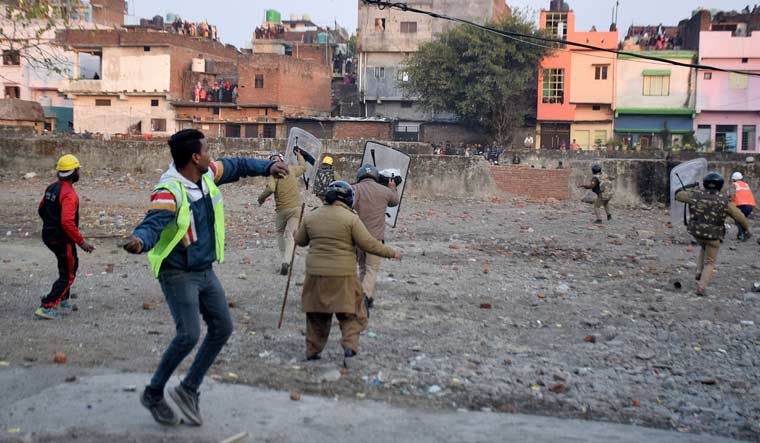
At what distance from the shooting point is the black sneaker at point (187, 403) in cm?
440

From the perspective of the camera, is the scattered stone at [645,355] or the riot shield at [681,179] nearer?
the scattered stone at [645,355]

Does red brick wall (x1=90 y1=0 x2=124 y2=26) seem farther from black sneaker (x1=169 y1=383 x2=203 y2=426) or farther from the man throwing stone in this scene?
black sneaker (x1=169 y1=383 x2=203 y2=426)

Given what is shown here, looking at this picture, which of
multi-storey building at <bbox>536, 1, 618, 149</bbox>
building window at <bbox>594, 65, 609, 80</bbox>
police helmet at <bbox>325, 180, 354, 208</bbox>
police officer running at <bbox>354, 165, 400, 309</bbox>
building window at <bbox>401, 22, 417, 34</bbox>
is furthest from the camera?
building window at <bbox>401, 22, 417, 34</bbox>

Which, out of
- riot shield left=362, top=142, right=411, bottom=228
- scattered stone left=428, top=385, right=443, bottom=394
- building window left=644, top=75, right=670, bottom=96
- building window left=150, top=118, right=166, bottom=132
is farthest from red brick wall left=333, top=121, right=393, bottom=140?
scattered stone left=428, top=385, right=443, bottom=394

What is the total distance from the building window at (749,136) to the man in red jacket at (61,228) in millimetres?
46051

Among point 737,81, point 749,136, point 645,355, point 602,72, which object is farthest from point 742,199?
point 749,136

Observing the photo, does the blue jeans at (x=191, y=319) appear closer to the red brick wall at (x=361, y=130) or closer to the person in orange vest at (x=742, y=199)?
the person in orange vest at (x=742, y=199)

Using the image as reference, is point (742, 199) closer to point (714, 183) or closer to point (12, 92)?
point (714, 183)

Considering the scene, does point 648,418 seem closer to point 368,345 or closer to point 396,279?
point 368,345

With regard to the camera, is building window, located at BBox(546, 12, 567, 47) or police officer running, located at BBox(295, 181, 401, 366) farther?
building window, located at BBox(546, 12, 567, 47)

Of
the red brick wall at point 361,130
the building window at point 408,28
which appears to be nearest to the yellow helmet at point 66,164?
the red brick wall at point 361,130

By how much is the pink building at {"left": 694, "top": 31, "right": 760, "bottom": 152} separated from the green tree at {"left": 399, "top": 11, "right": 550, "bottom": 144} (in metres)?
10.1

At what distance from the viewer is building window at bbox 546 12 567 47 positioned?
152 ft

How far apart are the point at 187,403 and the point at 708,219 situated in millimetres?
7138
